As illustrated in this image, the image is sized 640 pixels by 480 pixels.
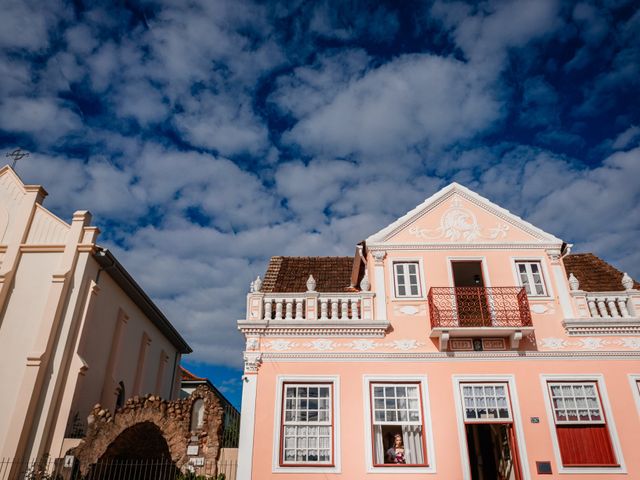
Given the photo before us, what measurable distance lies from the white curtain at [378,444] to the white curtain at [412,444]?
619 mm

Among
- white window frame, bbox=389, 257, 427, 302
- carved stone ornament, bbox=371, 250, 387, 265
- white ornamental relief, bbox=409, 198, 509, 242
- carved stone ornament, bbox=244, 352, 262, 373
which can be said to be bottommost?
carved stone ornament, bbox=244, 352, 262, 373

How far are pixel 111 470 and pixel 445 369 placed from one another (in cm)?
1018

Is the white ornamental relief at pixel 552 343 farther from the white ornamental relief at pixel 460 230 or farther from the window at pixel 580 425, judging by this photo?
the white ornamental relief at pixel 460 230

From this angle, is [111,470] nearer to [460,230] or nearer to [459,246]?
[459,246]

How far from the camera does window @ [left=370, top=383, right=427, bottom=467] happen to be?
1266 centimetres

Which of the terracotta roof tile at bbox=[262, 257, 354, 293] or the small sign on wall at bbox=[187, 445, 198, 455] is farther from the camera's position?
the terracotta roof tile at bbox=[262, 257, 354, 293]

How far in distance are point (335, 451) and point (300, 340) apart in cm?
312

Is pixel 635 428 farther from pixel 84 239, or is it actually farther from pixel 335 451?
pixel 84 239

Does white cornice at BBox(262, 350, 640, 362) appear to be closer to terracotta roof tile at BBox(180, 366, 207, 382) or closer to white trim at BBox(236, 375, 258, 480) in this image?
white trim at BBox(236, 375, 258, 480)

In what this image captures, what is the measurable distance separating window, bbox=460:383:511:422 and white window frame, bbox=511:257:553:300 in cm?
310

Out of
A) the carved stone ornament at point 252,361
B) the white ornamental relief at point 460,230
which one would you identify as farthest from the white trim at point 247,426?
the white ornamental relief at point 460,230

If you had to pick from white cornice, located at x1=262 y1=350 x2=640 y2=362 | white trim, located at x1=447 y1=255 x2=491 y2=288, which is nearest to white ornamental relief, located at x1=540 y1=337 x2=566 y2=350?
white cornice, located at x1=262 y1=350 x2=640 y2=362

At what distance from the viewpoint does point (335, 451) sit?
12562 mm

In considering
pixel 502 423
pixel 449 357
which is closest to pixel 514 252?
pixel 449 357
